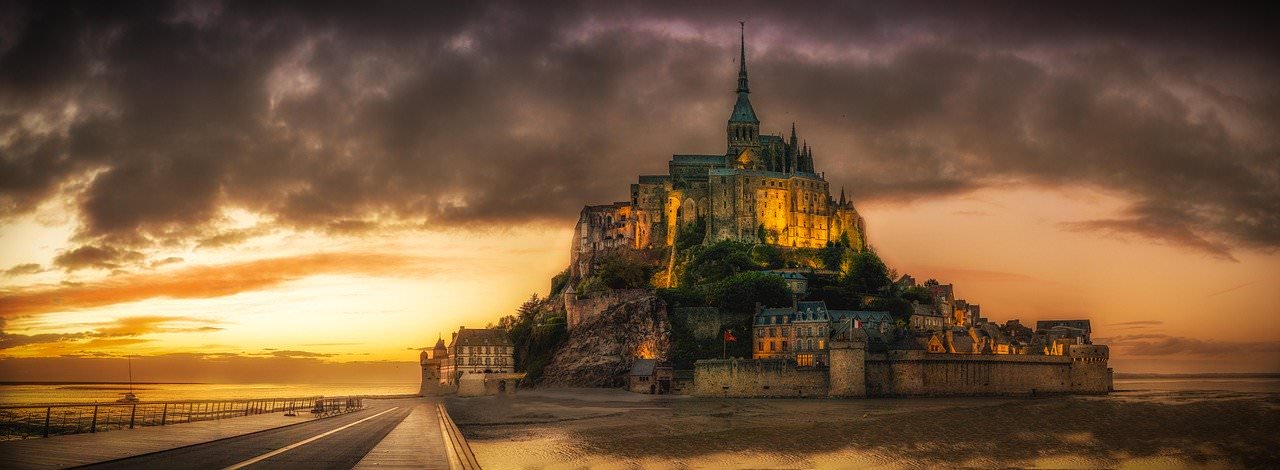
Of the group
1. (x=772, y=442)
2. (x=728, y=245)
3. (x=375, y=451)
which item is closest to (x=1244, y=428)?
(x=772, y=442)

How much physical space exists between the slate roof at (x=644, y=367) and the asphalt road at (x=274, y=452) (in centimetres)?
4564

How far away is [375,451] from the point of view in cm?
2478

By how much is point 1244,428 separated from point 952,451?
25.1 meters

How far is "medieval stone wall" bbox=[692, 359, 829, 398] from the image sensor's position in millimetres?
71750

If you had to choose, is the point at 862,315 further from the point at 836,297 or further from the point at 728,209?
the point at 728,209

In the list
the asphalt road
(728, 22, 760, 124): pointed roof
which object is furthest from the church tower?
the asphalt road

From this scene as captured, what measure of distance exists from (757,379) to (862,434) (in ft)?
96.9

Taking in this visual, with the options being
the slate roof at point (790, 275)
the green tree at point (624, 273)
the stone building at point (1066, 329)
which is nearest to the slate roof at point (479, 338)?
the green tree at point (624, 273)

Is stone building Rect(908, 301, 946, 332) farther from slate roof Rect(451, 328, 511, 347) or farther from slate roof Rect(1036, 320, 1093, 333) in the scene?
slate roof Rect(451, 328, 511, 347)

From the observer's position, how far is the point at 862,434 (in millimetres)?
43562

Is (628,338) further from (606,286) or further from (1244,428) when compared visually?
(1244,428)

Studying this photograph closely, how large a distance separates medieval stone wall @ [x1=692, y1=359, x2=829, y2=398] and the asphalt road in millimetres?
42975

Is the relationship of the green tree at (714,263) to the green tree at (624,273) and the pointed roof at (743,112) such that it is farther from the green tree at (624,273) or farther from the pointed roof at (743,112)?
the pointed roof at (743,112)

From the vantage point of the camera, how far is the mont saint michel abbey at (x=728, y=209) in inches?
4407
